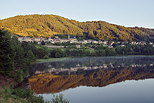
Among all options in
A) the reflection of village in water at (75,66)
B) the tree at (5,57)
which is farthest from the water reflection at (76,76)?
the tree at (5,57)

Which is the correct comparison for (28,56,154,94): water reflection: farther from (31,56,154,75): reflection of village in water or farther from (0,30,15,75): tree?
(0,30,15,75): tree

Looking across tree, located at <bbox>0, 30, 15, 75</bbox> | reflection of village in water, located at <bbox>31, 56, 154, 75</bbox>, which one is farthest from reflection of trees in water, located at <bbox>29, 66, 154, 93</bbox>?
reflection of village in water, located at <bbox>31, 56, 154, 75</bbox>

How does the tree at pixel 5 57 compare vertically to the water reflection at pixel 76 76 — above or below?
above

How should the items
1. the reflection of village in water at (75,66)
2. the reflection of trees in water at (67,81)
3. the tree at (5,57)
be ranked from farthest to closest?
the reflection of village in water at (75,66) → the reflection of trees in water at (67,81) → the tree at (5,57)

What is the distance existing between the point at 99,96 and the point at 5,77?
15739 mm

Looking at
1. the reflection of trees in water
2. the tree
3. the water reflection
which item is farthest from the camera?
the water reflection

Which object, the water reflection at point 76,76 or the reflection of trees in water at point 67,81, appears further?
the water reflection at point 76,76

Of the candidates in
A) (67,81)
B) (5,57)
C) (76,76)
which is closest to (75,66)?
(76,76)

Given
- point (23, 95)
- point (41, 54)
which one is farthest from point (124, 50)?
point (23, 95)

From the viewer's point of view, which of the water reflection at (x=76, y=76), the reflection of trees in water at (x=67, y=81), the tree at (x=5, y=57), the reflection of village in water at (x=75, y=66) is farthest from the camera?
the reflection of village in water at (x=75, y=66)

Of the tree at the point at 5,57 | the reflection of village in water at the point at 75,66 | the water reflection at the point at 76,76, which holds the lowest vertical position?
the reflection of village in water at the point at 75,66

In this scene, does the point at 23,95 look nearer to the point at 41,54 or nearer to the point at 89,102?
the point at 89,102

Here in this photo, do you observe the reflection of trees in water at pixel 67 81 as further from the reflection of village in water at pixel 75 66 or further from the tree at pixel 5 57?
the reflection of village in water at pixel 75 66

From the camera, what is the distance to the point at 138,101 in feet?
115
